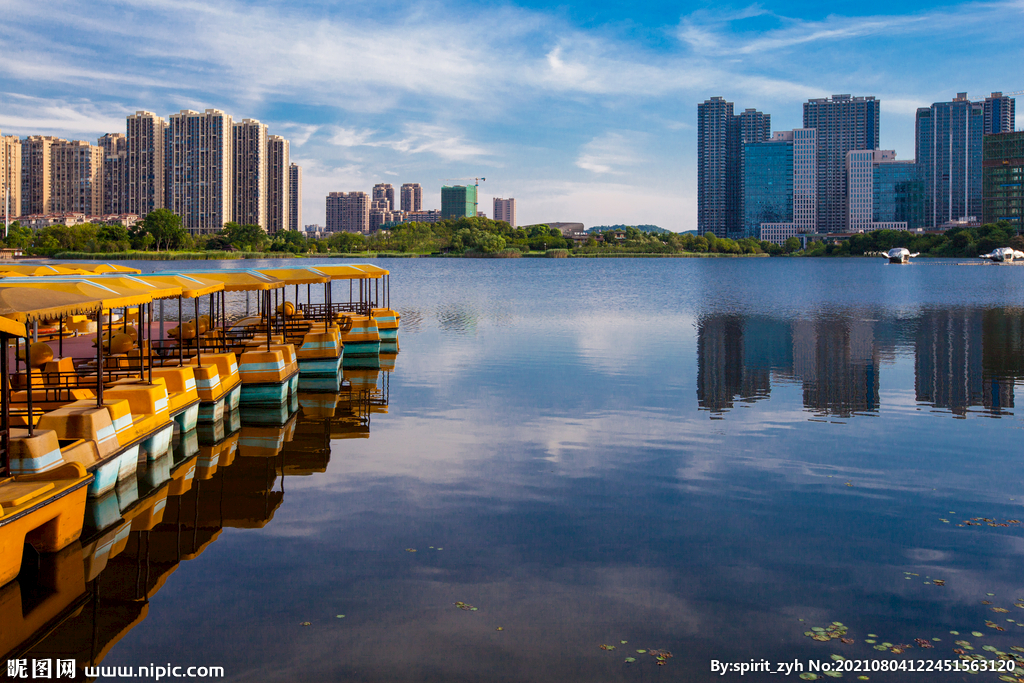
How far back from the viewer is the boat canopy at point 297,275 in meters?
29.3

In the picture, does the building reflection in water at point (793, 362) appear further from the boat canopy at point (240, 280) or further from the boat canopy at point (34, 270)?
the boat canopy at point (34, 270)

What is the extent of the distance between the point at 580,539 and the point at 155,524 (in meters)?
6.39

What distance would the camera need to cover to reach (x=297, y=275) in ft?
99.4

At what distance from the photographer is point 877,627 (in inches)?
363

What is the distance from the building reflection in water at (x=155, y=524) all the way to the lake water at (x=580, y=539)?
2.6 inches

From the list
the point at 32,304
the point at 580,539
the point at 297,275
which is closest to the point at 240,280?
the point at 297,275

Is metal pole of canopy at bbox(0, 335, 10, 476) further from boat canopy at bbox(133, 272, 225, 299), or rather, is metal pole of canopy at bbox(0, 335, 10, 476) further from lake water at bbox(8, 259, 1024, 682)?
boat canopy at bbox(133, 272, 225, 299)

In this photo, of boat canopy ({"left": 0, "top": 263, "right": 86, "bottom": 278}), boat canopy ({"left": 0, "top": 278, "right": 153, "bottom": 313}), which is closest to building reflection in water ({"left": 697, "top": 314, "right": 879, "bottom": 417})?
boat canopy ({"left": 0, "top": 278, "right": 153, "bottom": 313})

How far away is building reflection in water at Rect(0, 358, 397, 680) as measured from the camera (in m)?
9.29

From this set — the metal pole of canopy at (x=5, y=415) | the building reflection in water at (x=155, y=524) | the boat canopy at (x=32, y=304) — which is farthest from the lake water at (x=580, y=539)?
the boat canopy at (x=32, y=304)

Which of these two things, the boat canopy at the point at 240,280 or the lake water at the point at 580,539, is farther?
the boat canopy at the point at 240,280

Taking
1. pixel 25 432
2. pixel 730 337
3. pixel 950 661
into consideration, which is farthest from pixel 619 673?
pixel 730 337

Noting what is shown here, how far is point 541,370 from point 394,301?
43848 millimetres

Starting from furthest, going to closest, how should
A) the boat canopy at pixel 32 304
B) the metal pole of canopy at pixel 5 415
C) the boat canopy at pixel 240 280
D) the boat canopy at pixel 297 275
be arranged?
the boat canopy at pixel 297 275
the boat canopy at pixel 240 280
the boat canopy at pixel 32 304
the metal pole of canopy at pixel 5 415
